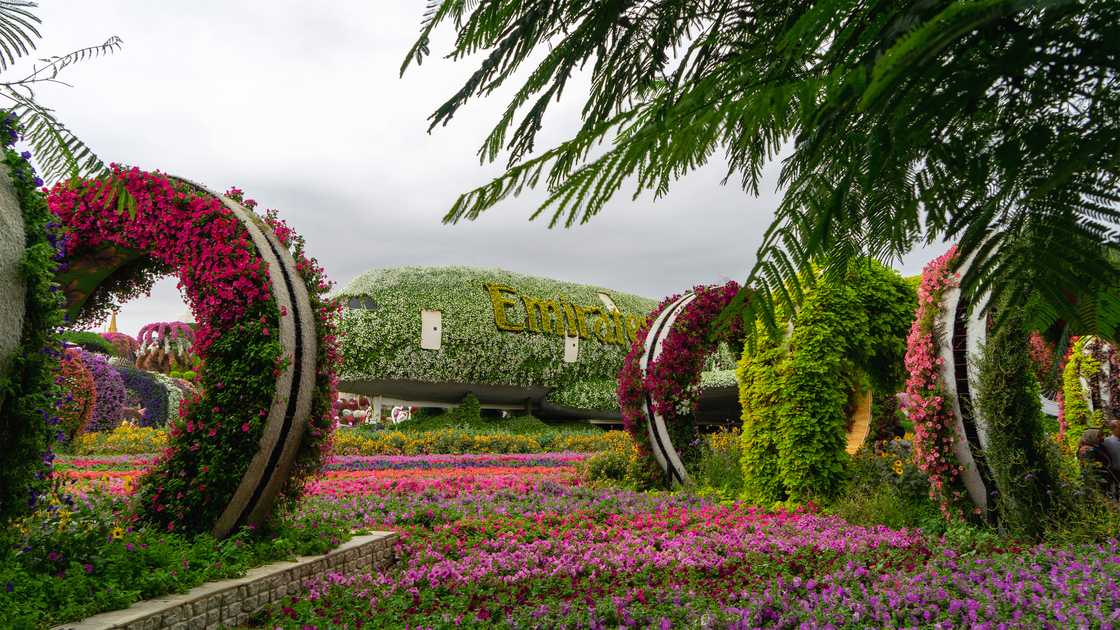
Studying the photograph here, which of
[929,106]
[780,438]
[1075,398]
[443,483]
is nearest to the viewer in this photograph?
[929,106]

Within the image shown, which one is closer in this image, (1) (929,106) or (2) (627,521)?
(1) (929,106)

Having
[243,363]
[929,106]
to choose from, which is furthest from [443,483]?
[929,106]

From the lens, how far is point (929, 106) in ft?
3.76

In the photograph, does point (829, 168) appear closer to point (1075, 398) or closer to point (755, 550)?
point (755, 550)

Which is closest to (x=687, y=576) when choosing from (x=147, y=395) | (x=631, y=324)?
(x=147, y=395)

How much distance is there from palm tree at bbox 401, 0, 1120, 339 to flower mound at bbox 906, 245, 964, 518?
18.1ft

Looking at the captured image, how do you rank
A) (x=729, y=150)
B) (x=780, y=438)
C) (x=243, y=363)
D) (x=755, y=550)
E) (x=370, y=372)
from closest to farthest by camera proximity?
(x=729, y=150) → (x=243, y=363) → (x=755, y=550) → (x=780, y=438) → (x=370, y=372)

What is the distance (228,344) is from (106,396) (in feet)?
51.4

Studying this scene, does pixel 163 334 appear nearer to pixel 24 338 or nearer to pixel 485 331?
pixel 485 331

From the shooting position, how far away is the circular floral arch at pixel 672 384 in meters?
10.2

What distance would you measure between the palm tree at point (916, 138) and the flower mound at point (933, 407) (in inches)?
217

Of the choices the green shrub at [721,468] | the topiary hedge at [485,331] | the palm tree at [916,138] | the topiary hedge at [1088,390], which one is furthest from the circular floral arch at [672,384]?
the topiary hedge at [485,331]

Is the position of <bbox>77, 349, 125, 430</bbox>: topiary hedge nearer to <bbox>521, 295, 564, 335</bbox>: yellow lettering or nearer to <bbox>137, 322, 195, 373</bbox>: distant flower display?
<bbox>521, 295, 564, 335</bbox>: yellow lettering

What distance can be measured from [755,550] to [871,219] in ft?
16.6
